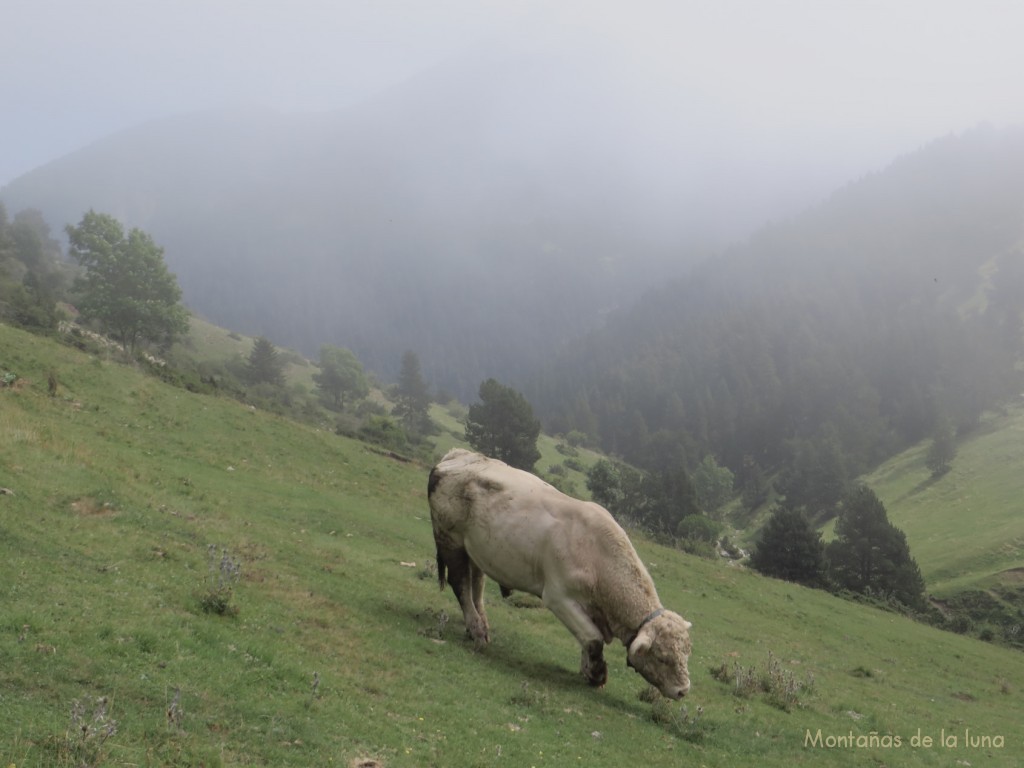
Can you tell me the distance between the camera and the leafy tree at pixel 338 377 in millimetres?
103312

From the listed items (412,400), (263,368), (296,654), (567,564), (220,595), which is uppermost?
(567,564)

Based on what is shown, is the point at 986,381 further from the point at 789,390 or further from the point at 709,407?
the point at 709,407

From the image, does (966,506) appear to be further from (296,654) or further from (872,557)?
(296,654)

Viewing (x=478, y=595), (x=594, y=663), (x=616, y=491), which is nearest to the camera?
(x=594, y=663)

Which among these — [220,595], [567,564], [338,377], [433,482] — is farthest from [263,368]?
[567,564]

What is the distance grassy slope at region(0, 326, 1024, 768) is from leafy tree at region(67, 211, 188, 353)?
25416mm

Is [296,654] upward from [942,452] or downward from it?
downward

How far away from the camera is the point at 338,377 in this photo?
103 metres

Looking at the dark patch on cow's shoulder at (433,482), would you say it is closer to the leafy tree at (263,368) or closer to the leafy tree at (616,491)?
the leafy tree at (616,491)

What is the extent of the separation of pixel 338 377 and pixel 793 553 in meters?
74.0

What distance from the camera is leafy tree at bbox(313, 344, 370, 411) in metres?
103

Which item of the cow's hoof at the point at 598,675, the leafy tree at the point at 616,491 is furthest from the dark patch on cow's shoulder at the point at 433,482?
the leafy tree at the point at 616,491

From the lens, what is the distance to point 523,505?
455 inches

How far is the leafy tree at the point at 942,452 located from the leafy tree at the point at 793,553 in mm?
55466
